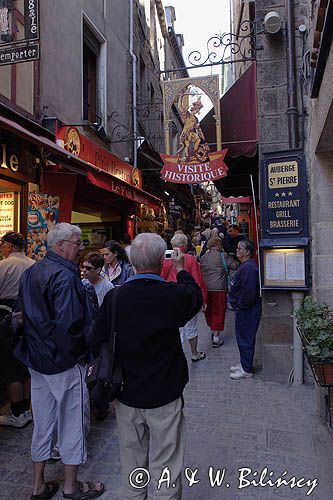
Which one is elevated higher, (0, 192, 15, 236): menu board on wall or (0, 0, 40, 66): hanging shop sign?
(0, 0, 40, 66): hanging shop sign

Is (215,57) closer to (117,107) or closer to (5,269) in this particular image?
(5,269)

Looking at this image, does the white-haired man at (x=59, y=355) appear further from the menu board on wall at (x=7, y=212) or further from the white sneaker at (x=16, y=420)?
the menu board on wall at (x=7, y=212)

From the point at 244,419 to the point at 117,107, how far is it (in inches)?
408

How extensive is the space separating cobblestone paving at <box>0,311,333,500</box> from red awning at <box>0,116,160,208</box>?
10.7ft

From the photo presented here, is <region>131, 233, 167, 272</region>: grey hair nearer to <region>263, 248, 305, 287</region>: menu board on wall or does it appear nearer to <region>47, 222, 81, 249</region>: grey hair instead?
<region>47, 222, 81, 249</region>: grey hair

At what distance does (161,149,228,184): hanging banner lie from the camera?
6520mm

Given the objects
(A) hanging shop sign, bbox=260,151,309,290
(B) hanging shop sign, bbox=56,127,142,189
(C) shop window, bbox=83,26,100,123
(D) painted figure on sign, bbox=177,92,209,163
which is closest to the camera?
(A) hanging shop sign, bbox=260,151,309,290

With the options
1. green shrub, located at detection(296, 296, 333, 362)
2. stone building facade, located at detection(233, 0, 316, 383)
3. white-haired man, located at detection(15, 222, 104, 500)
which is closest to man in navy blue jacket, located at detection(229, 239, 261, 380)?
stone building facade, located at detection(233, 0, 316, 383)

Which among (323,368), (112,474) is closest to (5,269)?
(112,474)

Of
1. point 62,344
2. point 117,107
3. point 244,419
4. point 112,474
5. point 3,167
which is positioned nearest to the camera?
point 62,344

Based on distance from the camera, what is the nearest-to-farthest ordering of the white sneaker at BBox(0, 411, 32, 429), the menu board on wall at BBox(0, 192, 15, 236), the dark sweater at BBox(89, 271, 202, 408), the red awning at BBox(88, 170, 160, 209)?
the dark sweater at BBox(89, 271, 202, 408) < the white sneaker at BBox(0, 411, 32, 429) < the menu board on wall at BBox(0, 192, 15, 236) < the red awning at BBox(88, 170, 160, 209)

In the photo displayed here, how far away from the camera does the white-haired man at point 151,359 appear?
89.8 inches

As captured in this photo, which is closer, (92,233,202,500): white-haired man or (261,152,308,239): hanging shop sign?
(92,233,202,500): white-haired man

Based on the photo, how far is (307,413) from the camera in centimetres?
431
